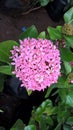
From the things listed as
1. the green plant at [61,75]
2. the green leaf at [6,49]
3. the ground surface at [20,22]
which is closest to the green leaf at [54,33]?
the green plant at [61,75]

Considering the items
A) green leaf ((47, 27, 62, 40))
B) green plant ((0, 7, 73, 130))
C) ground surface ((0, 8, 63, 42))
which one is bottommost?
ground surface ((0, 8, 63, 42))

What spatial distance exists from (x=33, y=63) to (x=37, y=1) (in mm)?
1645

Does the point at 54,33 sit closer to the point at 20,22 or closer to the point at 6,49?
the point at 6,49

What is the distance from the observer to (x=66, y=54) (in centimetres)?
109

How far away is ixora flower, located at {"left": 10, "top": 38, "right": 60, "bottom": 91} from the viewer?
3.25 feet

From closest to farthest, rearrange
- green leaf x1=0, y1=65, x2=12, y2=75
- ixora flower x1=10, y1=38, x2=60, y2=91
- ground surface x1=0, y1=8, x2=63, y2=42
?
ixora flower x1=10, y1=38, x2=60, y2=91
green leaf x1=0, y1=65, x2=12, y2=75
ground surface x1=0, y1=8, x2=63, y2=42

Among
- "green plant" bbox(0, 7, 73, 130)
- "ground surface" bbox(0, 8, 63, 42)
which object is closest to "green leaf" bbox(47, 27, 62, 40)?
"green plant" bbox(0, 7, 73, 130)

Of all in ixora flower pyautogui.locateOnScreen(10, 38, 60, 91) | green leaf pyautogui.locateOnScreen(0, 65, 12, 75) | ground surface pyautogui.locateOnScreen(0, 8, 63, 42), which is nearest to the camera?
ixora flower pyautogui.locateOnScreen(10, 38, 60, 91)

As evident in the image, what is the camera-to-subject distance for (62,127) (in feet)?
4.79

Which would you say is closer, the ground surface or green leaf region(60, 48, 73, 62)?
green leaf region(60, 48, 73, 62)

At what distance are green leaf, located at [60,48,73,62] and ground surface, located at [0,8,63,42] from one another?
129cm

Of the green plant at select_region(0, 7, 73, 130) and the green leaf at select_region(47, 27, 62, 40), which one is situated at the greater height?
the green leaf at select_region(47, 27, 62, 40)

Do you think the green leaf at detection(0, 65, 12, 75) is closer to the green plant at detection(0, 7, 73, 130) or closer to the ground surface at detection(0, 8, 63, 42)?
the green plant at detection(0, 7, 73, 130)

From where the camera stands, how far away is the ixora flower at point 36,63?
3.25 ft
